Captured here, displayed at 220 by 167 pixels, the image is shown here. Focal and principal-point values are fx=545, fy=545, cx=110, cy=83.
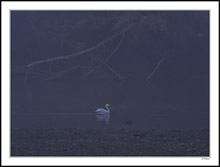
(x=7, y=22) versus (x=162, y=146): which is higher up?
(x=7, y=22)

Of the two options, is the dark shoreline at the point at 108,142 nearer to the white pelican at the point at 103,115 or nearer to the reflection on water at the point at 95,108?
the reflection on water at the point at 95,108

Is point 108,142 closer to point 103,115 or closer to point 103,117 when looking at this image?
point 103,117

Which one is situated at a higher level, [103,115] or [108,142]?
[103,115]

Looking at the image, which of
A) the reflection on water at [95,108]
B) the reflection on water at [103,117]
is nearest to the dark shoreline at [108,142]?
the reflection on water at [95,108]

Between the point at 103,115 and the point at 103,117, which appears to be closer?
the point at 103,117

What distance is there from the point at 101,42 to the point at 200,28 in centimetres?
352

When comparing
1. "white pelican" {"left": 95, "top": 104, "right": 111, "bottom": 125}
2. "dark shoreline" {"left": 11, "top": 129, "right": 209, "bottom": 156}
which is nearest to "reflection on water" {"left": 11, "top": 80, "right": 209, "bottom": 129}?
"white pelican" {"left": 95, "top": 104, "right": 111, "bottom": 125}

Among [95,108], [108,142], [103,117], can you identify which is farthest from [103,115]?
[108,142]

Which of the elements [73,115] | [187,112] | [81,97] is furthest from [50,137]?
[81,97]

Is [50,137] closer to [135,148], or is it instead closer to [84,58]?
[135,148]

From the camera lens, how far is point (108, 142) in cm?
680

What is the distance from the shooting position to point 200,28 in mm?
18812

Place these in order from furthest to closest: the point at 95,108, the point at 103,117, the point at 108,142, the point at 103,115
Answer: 1. the point at 95,108
2. the point at 103,115
3. the point at 103,117
4. the point at 108,142

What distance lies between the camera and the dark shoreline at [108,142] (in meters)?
6.16
